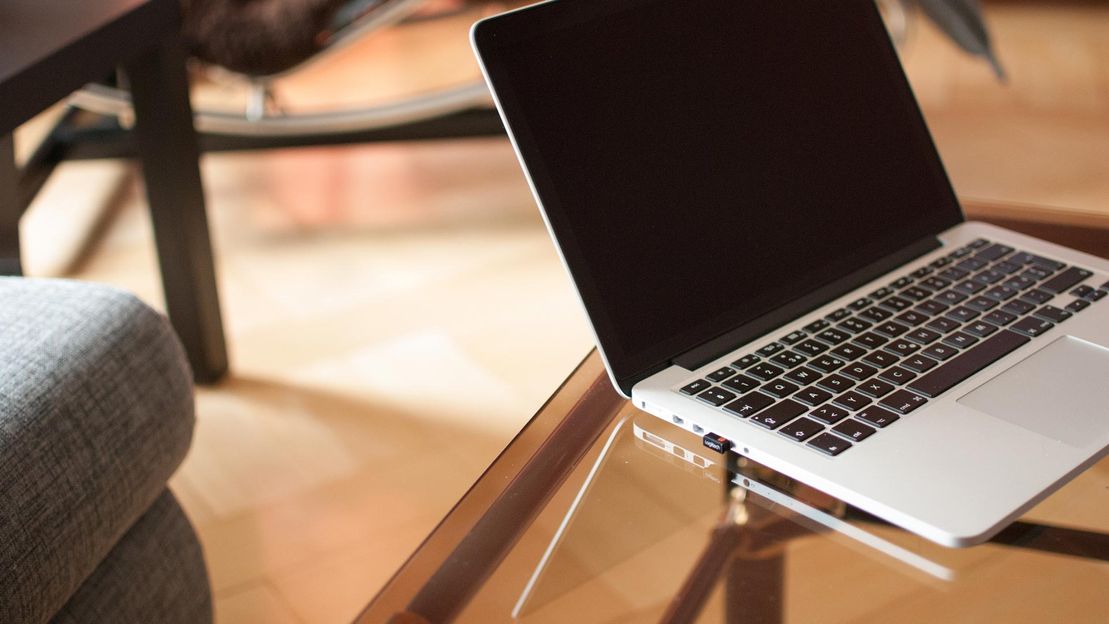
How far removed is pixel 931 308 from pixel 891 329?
37 millimetres

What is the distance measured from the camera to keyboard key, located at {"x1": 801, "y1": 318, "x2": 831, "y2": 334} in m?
0.59

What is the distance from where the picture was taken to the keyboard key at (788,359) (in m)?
0.56

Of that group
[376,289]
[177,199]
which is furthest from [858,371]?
[376,289]

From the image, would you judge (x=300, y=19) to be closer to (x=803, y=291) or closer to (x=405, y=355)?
(x=405, y=355)

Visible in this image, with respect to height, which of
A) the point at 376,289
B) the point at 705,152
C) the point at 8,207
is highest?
the point at 8,207

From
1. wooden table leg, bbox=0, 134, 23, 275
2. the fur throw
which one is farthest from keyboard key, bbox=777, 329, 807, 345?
the fur throw

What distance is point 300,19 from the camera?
1646 mm

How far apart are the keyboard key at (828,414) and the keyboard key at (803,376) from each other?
25mm

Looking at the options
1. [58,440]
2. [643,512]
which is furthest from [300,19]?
[643,512]

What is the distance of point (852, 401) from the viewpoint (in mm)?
528

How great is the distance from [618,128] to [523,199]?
1.34m

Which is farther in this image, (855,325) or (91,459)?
(91,459)

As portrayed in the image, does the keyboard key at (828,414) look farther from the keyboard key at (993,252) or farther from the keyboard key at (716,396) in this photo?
the keyboard key at (993,252)

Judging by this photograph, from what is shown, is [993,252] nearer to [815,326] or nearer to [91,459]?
[815,326]
